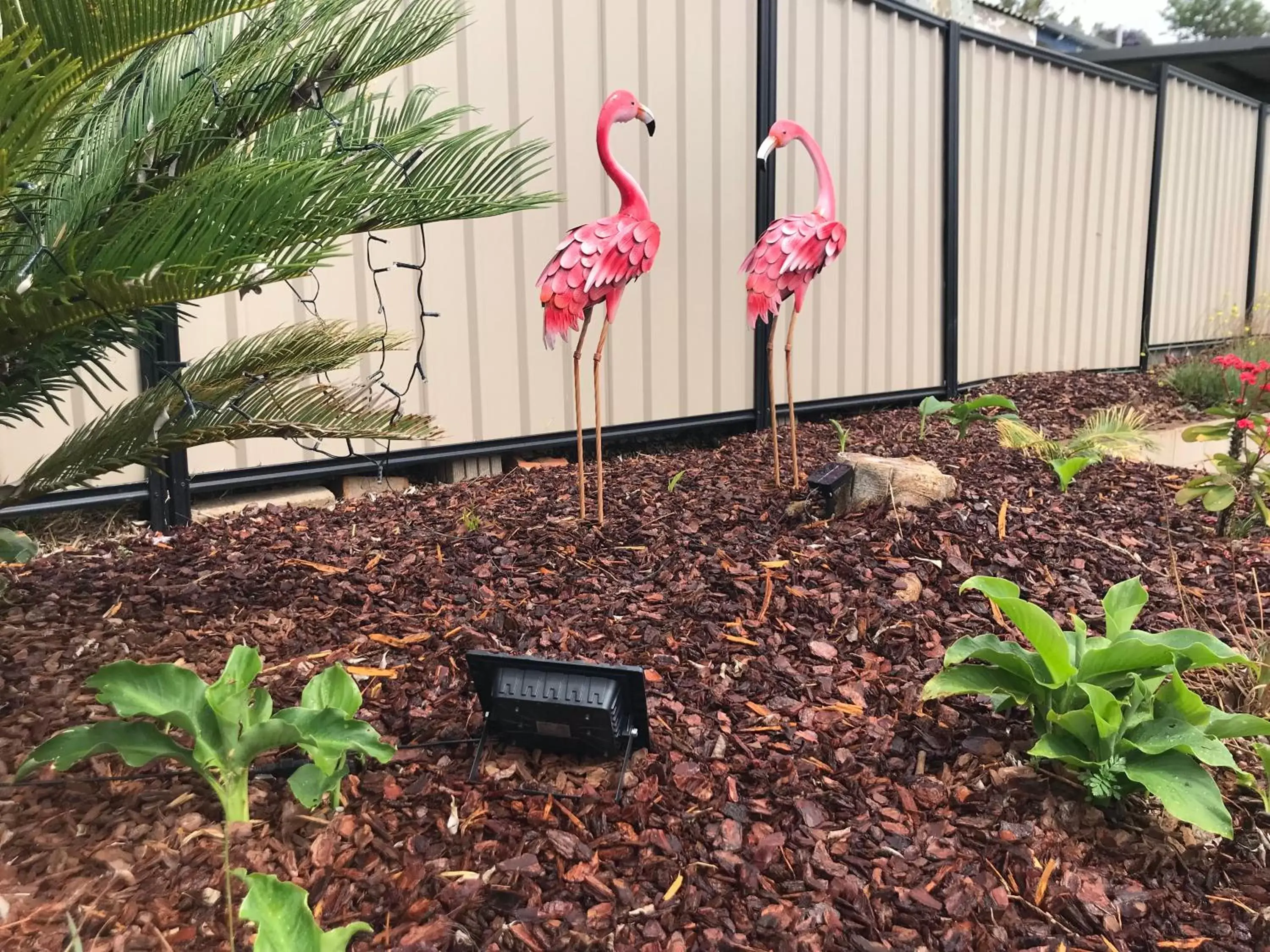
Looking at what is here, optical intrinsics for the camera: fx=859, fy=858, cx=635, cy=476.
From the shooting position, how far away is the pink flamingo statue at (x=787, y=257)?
123 inches

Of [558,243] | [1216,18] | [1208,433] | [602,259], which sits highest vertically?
[1216,18]

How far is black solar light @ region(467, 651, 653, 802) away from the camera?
1.62m

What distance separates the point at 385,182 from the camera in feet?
4.92

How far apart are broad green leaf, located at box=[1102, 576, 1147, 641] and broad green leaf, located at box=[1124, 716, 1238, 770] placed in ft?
0.79

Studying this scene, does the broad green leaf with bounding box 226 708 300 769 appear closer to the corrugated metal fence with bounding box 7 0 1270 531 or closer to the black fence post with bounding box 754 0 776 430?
the corrugated metal fence with bounding box 7 0 1270 531

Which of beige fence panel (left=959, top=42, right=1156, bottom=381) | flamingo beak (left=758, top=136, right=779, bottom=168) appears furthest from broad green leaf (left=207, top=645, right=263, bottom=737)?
beige fence panel (left=959, top=42, right=1156, bottom=381)

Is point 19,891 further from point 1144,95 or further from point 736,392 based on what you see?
→ point 1144,95

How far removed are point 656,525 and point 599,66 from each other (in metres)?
2.27

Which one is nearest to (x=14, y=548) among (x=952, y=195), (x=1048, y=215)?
(x=952, y=195)

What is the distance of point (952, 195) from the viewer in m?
5.58

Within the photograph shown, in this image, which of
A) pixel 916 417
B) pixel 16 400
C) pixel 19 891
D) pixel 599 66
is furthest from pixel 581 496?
pixel 916 417

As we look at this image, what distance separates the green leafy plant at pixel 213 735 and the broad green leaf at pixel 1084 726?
4.07 ft

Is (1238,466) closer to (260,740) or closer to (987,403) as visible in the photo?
(987,403)

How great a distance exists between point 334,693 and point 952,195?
17.2ft
